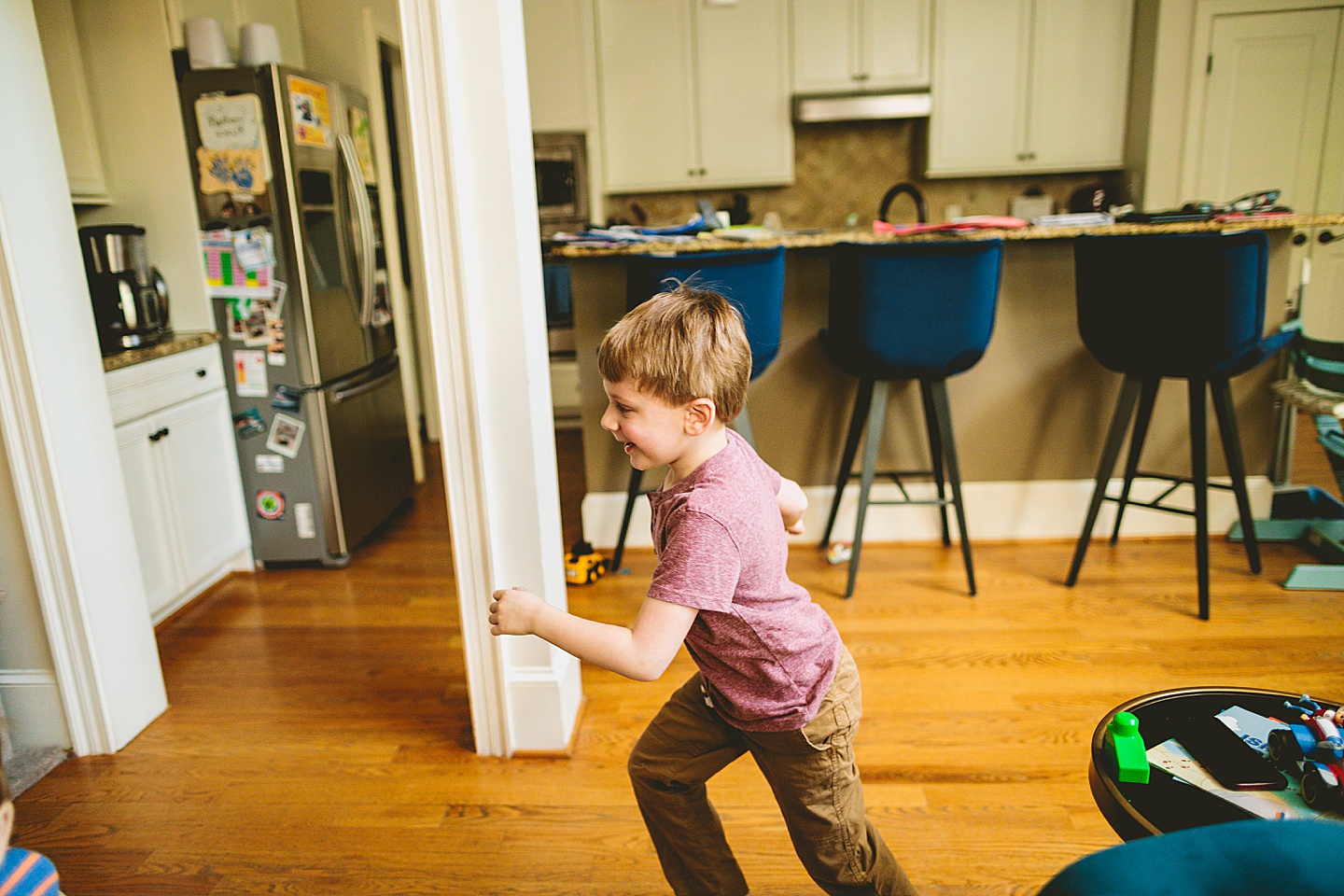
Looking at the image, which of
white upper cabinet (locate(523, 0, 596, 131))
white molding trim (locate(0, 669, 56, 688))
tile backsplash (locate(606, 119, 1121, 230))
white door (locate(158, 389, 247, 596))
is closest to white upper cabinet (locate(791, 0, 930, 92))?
tile backsplash (locate(606, 119, 1121, 230))

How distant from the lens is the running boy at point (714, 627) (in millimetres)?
1013

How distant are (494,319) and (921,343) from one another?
130 centimetres

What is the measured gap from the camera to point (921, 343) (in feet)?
7.98

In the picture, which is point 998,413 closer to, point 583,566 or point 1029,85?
point 583,566

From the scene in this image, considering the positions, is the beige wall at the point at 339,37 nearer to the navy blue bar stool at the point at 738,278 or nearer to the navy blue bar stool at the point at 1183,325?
the navy blue bar stool at the point at 738,278

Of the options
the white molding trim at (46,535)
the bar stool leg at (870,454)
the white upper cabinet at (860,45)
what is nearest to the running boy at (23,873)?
the white molding trim at (46,535)

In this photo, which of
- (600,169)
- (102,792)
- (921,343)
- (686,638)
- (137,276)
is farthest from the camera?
(600,169)

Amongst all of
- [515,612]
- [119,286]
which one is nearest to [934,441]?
[515,612]

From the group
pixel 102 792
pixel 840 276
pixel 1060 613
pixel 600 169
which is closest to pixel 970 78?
pixel 600 169

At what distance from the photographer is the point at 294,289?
2846 mm

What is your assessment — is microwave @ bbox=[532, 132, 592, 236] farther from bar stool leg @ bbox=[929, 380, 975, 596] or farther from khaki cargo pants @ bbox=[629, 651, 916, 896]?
khaki cargo pants @ bbox=[629, 651, 916, 896]

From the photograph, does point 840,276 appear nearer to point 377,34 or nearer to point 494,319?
point 494,319

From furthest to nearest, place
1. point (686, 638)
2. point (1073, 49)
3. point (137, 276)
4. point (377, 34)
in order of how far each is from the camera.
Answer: point (1073, 49) → point (377, 34) → point (137, 276) → point (686, 638)

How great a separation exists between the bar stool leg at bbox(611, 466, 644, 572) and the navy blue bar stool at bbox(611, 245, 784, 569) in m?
0.63
